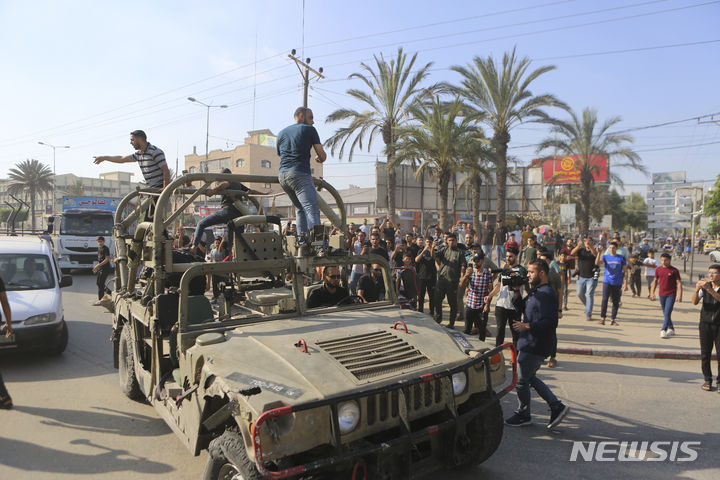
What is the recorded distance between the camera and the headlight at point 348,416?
2982mm

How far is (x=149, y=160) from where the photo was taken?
20.4ft

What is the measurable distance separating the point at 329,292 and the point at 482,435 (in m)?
2.07

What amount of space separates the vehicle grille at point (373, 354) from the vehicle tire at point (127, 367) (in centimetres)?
299

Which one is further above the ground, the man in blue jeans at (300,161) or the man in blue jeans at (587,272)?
the man in blue jeans at (300,161)

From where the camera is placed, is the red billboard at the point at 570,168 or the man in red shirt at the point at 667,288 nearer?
the man in red shirt at the point at 667,288

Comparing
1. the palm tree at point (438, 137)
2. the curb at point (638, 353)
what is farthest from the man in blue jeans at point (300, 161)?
the palm tree at point (438, 137)

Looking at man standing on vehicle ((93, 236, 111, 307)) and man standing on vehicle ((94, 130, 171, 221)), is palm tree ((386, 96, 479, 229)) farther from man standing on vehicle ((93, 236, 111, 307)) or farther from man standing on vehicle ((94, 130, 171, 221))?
man standing on vehicle ((94, 130, 171, 221))

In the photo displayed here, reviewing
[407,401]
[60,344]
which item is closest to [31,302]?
[60,344]

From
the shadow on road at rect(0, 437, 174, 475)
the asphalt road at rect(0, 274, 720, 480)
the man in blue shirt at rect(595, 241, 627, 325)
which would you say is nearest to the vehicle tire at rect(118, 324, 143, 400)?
the asphalt road at rect(0, 274, 720, 480)

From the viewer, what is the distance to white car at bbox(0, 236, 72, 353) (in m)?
6.71

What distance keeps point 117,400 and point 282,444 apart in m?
3.86

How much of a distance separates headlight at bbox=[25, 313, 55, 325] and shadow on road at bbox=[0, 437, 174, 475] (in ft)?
8.57

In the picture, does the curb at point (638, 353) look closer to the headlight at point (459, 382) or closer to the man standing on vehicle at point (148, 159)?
the headlight at point (459, 382)

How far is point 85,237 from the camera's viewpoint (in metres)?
17.2
